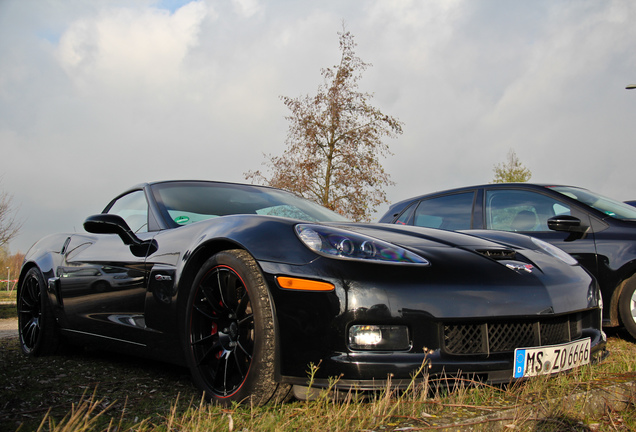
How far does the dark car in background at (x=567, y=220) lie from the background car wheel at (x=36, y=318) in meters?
3.66

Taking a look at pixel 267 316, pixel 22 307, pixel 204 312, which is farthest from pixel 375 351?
pixel 22 307

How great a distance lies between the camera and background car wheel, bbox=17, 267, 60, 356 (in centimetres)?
424

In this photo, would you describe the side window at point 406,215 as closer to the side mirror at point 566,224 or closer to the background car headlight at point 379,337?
the side mirror at point 566,224

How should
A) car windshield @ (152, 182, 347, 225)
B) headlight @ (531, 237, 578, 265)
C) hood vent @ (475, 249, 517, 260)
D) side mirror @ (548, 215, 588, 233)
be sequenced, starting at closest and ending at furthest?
hood vent @ (475, 249, 517, 260) → headlight @ (531, 237, 578, 265) → car windshield @ (152, 182, 347, 225) → side mirror @ (548, 215, 588, 233)

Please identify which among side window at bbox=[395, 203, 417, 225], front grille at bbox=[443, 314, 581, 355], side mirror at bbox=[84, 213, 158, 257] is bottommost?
front grille at bbox=[443, 314, 581, 355]

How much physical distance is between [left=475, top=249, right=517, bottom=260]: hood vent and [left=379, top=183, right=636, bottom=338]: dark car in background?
76.8 inches

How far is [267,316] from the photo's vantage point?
7.73 feet

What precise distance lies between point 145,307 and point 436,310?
1.69m

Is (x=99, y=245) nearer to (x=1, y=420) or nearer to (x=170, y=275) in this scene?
(x=170, y=275)

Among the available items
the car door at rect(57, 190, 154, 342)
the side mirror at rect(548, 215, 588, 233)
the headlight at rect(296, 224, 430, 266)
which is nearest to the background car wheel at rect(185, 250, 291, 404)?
the headlight at rect(296, 224, 430, 266)

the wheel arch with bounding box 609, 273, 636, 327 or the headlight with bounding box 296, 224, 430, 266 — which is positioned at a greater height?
the headlight with bounding box 296, 224, 430, 266

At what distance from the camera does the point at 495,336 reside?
2375 millimetres

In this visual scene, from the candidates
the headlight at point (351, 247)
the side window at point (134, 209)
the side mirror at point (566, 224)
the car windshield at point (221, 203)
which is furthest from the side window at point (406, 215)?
the headlight at point (351, 247)

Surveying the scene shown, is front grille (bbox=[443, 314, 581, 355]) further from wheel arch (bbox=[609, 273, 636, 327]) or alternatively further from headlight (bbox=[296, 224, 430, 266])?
wheel arch (bbox=[609, 273, 636, 327])
